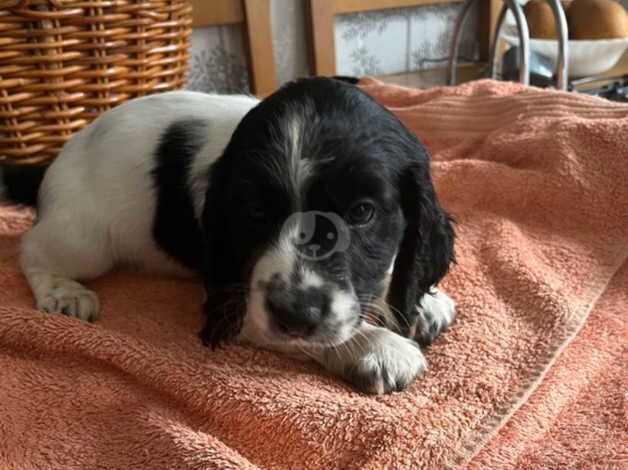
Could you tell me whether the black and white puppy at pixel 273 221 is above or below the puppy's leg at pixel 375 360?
above

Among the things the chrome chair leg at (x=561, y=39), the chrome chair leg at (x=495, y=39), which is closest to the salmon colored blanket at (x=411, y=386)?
the chrome chair leg at (x=561, y=39)

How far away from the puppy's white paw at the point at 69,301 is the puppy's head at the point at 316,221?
0.45 metres

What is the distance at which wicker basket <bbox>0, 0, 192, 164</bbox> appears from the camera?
2.67 metres

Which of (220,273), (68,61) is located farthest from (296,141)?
(68,61)

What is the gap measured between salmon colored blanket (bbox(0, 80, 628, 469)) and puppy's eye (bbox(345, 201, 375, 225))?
405mm

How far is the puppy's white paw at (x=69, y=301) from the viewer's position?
201cm

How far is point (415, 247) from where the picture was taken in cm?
179

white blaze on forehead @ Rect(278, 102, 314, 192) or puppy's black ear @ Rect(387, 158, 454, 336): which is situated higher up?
white blaze on forehead @ Rect(278, 102, 314, 192)

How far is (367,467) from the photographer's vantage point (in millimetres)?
1344

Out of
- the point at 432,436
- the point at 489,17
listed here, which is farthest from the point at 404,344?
the point at 489,17

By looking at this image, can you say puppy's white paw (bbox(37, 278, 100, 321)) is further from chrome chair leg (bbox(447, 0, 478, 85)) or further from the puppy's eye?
chrome chair leg (bbox(447, 0, 478, 85))

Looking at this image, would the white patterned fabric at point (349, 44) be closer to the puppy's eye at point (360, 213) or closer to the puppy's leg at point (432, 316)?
the puppy's leg at point (432, 316)

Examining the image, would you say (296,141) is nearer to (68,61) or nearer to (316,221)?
(316,221)

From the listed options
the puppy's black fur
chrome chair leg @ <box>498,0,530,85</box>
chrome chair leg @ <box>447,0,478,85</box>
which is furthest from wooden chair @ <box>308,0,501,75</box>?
the puppy's black fur
